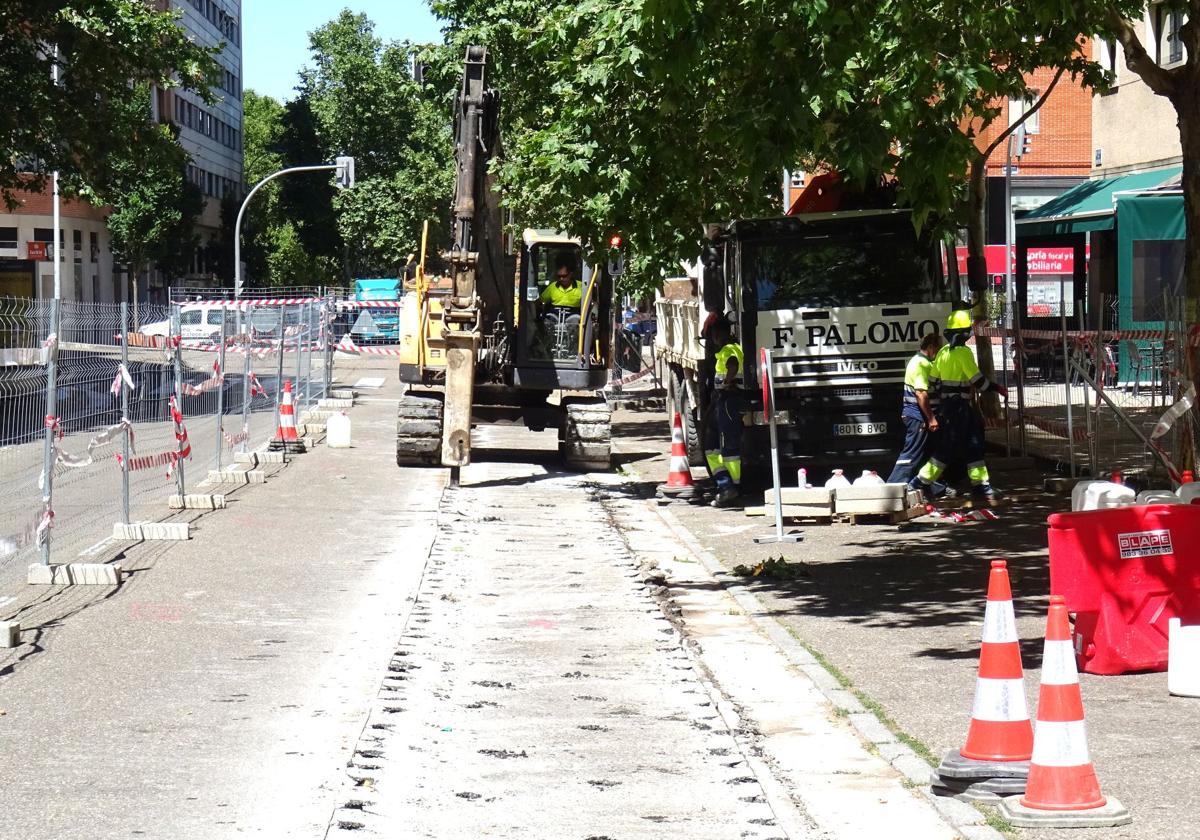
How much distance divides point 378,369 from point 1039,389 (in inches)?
1351

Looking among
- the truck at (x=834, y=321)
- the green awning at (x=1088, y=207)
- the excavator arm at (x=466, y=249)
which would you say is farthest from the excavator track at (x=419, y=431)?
A: the green awning at (x=1088, y=207)

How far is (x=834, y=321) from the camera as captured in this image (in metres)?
17.5

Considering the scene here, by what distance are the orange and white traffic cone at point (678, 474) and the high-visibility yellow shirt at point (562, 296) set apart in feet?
12.2

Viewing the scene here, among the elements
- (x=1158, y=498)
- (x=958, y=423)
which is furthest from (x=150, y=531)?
(x=1158, y=498)

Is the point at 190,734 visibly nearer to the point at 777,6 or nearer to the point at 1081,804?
the point at 1081,804

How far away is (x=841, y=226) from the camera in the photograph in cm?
1762

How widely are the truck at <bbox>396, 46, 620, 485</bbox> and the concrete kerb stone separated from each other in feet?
25.1

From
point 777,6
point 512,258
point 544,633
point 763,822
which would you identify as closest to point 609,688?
point 544,633

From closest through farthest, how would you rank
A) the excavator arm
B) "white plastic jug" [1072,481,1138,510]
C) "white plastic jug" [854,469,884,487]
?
1. "white plastic jug" [1072,481,1138,510]
2. "white plastic jug" [854,469,884,487]
3. the excavator arm

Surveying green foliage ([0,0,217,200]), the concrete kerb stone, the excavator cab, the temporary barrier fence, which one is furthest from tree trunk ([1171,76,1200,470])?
green foliage ([0,0,217,200])

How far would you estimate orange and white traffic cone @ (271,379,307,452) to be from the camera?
22688mm

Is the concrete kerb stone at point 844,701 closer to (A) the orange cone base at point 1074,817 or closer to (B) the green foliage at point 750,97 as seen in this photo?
(A) the orange cone base at point 1074,817

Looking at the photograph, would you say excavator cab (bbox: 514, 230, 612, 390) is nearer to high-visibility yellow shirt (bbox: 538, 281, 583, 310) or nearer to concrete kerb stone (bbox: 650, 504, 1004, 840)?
high-visibility yellow shirt (bbox: 538, 281, 583, 310)

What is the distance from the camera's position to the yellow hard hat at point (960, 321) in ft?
54.3
